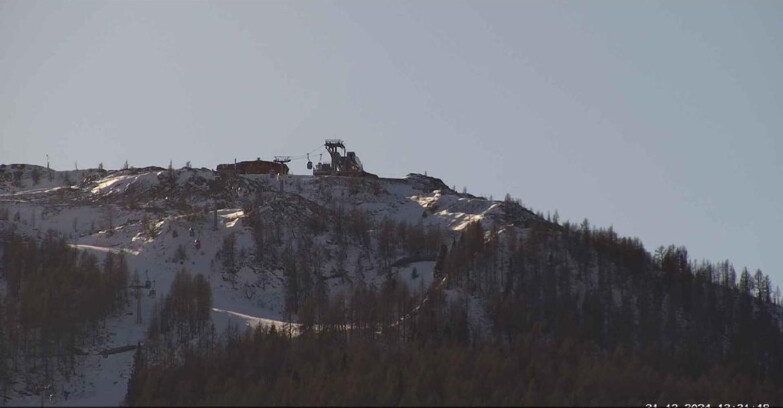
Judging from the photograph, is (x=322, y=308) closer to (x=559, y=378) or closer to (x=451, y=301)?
(x=451, y=301)

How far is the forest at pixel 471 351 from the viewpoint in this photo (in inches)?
6280

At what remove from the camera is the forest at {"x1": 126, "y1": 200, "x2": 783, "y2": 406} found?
523ft

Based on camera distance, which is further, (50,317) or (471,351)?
(50,317)

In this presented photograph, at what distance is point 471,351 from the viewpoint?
174250 mm

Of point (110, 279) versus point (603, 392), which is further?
point (110, 279)

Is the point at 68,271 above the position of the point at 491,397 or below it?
above

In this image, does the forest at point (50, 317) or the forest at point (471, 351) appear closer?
the forest at point (471, 351)

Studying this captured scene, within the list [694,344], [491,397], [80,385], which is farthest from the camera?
[694,344]

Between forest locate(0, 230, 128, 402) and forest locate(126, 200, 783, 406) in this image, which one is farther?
forest locate(0, 230, 128, 402)

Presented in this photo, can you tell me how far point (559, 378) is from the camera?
165875mm

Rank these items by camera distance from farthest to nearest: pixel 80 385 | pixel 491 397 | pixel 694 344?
1. pixel 694 344
2. pixel 80 385
3. pixel 491 397

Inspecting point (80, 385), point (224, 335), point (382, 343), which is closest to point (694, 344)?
point (382, 343)

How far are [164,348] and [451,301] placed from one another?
116 ft

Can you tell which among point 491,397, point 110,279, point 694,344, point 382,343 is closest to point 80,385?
point 110,279
